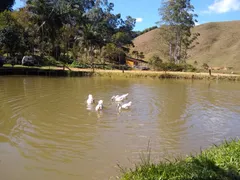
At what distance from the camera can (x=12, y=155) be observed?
653 cm

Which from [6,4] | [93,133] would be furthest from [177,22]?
[93,133]

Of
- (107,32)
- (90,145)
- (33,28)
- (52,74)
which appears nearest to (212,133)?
(90,145)

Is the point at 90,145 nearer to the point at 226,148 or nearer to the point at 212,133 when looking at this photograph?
the point at 226,148

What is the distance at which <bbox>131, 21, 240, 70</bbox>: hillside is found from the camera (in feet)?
198

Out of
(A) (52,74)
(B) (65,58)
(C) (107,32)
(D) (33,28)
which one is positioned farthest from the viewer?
(C) (107,32)

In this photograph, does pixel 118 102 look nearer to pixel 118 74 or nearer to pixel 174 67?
pixel 118 74

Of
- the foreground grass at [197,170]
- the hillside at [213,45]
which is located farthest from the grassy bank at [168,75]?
the hillside at [213,45]

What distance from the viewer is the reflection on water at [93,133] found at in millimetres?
6090

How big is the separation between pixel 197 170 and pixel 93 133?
4.09 m

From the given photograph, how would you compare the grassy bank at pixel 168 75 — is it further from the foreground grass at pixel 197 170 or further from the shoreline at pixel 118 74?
the foreground grass at pixel 197 170

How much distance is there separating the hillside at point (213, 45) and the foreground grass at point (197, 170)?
49.7m

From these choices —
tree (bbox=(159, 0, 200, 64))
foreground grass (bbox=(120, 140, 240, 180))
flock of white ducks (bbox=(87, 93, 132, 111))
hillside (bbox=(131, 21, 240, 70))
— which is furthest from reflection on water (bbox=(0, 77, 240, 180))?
hillside (bbox=(131, 21, 240, 70))

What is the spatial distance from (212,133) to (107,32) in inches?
1640

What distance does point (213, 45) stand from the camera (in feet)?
231
